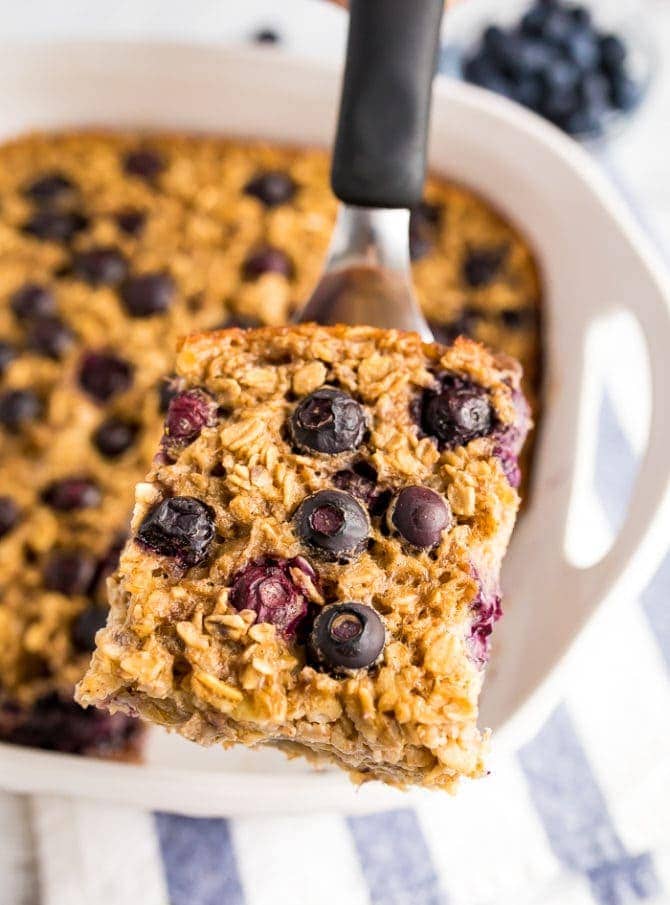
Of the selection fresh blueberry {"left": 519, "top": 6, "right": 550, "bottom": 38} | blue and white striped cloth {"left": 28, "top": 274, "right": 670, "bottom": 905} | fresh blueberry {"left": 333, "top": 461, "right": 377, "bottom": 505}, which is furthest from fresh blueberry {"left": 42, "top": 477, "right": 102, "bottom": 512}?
fresh blueberry {"left": 519, "top": 6, "right": 550, "bottom": 38}

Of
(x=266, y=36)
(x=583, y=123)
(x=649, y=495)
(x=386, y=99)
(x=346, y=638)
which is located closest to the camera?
(x=346, y=638)

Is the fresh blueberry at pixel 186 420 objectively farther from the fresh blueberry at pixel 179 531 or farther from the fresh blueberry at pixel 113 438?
the fresh blueberry at pixel 113 438

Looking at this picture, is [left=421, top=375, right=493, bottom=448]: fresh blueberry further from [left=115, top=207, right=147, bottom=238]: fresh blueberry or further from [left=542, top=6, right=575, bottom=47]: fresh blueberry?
[left=542, top=6, right=575, bottom=47]: fresh blueberry

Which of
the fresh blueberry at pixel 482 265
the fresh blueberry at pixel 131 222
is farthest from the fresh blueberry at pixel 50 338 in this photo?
the fresh blueberry at pixel 482 265

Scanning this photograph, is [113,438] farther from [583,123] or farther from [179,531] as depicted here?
[583,123]

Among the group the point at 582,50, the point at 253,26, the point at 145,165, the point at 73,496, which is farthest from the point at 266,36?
the point at 73,496

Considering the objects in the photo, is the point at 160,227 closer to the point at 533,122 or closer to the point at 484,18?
the point at 533,122
